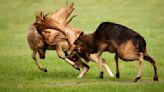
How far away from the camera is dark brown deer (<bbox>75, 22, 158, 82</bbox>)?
17391 mm

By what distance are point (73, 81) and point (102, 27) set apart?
5.74 ft

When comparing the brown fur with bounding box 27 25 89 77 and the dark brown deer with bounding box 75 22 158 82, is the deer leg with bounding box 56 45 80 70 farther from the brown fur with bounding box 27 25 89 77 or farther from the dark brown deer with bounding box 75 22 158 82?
the dark brown deer with bounding box 75 22 158 82

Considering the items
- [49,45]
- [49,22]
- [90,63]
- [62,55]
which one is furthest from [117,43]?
[90,63]

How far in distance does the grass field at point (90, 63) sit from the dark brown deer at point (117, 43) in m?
0.73

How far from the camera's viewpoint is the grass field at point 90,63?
16969 millimetres

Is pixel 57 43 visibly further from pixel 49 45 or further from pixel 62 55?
pixel 62 55

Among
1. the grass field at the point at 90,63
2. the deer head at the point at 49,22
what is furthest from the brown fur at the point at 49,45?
the grass field at the point at 90,63

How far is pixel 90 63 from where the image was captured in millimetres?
24891

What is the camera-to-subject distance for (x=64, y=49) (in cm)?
1981

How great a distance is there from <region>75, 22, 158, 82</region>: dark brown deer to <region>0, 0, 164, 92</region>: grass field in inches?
28.7

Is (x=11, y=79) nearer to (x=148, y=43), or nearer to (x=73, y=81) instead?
(x=73, y=81)

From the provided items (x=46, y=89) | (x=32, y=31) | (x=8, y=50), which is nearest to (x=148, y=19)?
(x=8, y=50)

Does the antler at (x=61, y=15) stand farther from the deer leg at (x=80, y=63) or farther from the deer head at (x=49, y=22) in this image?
the deer leg at (x=80, y=63)

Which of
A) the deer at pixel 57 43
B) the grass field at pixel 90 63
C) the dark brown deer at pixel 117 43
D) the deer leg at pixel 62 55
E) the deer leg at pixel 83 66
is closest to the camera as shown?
the grass field at pixel 90 63
